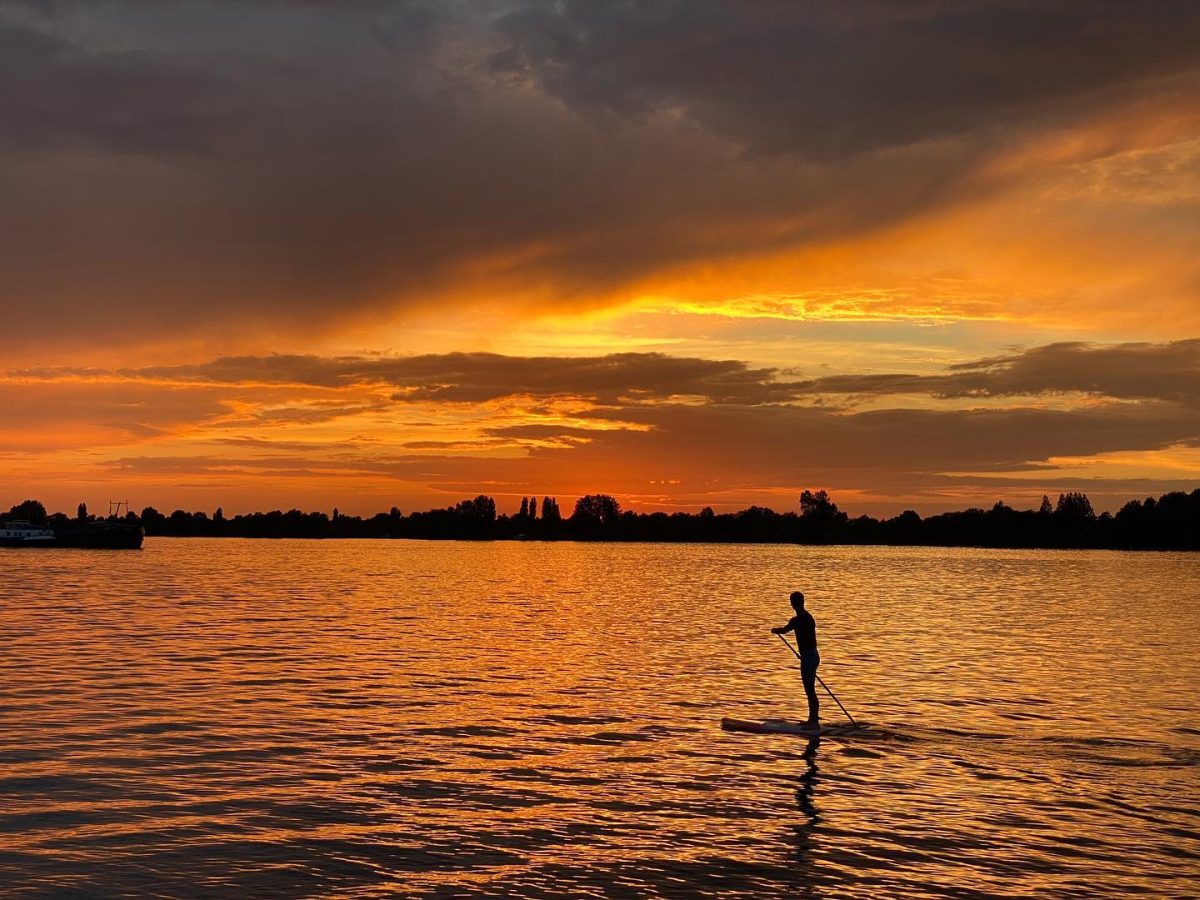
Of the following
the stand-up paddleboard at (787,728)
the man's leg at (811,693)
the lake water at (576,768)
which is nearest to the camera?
the lake water at (576,768)

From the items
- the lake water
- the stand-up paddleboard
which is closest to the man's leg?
the stand-up paddleboard

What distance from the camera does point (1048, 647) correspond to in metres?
59.8

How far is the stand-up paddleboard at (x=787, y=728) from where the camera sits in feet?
99.9

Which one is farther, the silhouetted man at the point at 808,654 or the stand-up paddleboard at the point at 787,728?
the silhouetted man at the point at 808,654

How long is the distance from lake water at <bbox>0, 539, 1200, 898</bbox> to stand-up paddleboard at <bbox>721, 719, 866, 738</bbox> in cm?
55

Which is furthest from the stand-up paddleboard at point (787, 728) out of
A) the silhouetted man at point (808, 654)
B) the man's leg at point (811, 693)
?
the silhouetted man at point (808, 654)

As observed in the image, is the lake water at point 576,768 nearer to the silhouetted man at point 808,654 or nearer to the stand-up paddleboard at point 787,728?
the stand-up paddleboard at point 787,728

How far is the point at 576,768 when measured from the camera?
25.7 m

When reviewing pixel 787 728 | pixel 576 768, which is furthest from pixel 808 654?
pixel 576 768

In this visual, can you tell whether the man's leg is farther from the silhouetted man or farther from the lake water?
the lake water

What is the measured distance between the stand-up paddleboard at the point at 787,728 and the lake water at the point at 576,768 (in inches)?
21.8

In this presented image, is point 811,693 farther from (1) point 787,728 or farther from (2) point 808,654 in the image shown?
(1) point 787,728

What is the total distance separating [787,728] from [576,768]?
324 inches

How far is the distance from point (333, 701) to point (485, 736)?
8180mm
